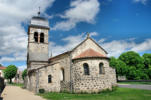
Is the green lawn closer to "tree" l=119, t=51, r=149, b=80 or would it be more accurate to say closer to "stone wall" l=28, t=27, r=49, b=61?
"stone wall" l=28, t=27, r=49, b=61

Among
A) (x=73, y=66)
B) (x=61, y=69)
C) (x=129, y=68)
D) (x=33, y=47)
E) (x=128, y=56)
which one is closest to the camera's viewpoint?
(x=73, y=66)

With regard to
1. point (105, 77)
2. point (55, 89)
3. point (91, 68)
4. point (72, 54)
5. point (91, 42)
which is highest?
point (91, 42)

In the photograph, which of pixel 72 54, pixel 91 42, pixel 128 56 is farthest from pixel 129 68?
pixel 72 54

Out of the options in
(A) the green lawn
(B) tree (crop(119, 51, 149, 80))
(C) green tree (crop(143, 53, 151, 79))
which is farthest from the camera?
(C) green tree (crop(143, 53, 151, 79))

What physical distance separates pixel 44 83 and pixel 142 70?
36.9 m

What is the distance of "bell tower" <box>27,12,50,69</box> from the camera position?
2594 cm

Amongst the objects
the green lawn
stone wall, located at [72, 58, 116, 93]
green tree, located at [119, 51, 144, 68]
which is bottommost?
the green lawn

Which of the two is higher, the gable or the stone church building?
the gable

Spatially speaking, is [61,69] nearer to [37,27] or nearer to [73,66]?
[73,66]

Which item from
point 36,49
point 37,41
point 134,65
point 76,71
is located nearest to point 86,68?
point 76,71

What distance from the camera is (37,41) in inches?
1073

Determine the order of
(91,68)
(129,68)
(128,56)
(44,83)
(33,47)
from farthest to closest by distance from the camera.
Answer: (128,56)
(129,68)
(33,47)
(44,83)
(91,68)

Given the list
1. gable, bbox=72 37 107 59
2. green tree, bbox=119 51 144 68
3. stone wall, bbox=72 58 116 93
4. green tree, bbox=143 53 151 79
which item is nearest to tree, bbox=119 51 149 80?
green tree, bbox=119 51 144 68

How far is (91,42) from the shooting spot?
802 inches
